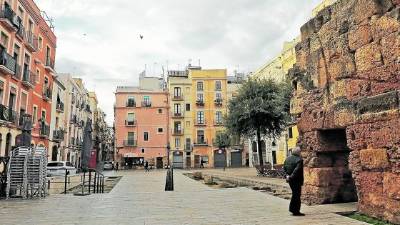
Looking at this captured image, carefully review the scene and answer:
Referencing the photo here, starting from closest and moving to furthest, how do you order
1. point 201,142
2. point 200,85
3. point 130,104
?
point 201,142 < point 130,104 < point 200,85

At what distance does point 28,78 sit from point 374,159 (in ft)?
87.0

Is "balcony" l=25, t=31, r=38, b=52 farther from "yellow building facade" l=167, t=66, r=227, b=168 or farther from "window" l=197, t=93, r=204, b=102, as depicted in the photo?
"window" l=197, t=93, r=204, b=102

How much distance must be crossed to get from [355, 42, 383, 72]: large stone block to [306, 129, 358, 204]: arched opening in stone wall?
6.98ft

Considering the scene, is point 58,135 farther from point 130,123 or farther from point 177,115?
point 177,115

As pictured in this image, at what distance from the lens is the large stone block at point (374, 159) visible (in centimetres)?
677

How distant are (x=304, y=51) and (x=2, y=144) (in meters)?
20.9

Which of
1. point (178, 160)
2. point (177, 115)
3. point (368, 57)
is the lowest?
point (178, 160)

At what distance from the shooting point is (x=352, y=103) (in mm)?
7750

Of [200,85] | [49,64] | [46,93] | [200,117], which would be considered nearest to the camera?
[46,93]

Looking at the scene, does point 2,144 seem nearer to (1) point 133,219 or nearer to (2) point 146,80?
(1) point 133,219

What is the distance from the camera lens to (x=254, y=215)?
7930 mm

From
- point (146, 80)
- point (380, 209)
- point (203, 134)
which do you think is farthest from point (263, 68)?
point (380, 209)

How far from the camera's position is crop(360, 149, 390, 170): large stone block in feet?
22.2

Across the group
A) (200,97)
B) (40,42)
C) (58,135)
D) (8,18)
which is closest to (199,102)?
(200,97)
